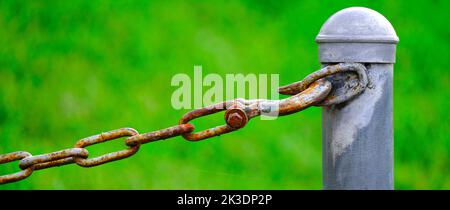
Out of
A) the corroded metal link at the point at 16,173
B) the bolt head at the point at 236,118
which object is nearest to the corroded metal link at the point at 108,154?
the corroded metal link at the point at 16,173

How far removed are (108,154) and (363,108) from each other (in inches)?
28.0

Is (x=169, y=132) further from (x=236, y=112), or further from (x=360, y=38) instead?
(x=360, y=38)

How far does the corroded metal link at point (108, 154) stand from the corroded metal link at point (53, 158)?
0.07ft

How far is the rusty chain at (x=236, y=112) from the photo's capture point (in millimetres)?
2092

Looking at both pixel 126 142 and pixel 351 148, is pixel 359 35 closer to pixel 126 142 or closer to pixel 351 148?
pixel 351 148

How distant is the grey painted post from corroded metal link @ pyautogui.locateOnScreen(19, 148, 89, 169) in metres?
0.71

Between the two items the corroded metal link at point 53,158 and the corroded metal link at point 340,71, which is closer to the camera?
the corroded metal link at point 340,71

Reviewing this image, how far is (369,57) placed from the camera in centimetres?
210

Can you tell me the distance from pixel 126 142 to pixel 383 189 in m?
0.72

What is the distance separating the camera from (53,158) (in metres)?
2.21

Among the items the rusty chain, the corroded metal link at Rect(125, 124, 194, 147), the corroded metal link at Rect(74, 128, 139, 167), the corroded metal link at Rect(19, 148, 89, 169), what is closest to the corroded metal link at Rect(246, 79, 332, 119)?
the rusty chain

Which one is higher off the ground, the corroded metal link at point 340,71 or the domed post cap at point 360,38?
the domed post cap at point 360,38

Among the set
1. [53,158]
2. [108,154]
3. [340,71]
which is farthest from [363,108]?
[53,158]

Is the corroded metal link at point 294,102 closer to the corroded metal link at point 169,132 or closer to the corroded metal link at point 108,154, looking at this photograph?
the corroded metal link at point 169,132
